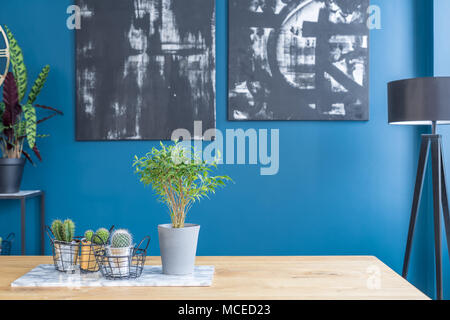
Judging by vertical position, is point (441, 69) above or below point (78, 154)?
above

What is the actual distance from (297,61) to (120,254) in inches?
77.1

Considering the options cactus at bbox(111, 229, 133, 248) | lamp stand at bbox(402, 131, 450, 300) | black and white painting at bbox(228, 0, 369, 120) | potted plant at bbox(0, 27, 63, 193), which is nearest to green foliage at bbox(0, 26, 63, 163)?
potted plant at bbox(0, 27, 63, 193)

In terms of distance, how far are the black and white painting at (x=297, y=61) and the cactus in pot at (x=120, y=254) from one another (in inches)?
63.6

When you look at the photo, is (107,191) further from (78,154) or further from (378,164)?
(378,164)

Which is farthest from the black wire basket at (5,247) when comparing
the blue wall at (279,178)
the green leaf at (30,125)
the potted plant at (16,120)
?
the green leaf at (30,125)

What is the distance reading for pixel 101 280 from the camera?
1.18 m

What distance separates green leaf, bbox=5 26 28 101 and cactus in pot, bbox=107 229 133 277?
5.74ft

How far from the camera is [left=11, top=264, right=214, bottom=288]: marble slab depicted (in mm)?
1143

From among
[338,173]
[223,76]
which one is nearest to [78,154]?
[223,76]

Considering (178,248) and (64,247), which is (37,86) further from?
(178,248)

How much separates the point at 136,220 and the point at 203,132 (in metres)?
0.76

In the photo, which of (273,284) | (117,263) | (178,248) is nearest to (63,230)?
(117,263)
